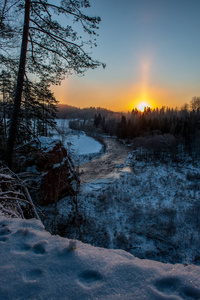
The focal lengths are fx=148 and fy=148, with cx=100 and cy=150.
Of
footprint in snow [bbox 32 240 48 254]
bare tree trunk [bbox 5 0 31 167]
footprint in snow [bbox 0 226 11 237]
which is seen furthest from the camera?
bare tree trunk [bbox 5 0 31 167]

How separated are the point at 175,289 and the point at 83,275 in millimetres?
751

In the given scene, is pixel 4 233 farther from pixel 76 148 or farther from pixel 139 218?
pixel 76 148

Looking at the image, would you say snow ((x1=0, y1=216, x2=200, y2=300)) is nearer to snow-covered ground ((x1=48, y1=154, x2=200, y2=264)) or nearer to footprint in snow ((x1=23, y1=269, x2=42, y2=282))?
footprint in snow ((x1=23, y1=269, x2=42, y2=282))

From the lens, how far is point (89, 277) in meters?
1.29

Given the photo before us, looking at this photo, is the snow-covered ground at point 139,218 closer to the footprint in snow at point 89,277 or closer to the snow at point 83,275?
the snow at point 83,275

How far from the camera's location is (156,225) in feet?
26.9

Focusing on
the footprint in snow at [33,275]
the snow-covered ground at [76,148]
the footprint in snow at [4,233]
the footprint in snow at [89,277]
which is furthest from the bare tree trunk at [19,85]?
the snow-covered ground at [76,148]

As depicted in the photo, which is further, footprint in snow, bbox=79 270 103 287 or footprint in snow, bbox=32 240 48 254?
footprint in snow, bbox=32 240 48 254

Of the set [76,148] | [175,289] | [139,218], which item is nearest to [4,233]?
[175,289]

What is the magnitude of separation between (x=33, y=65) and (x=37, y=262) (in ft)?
18.6

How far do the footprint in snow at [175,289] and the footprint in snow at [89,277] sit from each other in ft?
1.57

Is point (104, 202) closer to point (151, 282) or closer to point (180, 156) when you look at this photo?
point (151, 282)

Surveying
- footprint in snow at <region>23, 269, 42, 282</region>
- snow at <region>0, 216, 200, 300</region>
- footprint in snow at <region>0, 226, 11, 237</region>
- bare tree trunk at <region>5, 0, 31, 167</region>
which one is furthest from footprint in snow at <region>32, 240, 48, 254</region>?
bare tree trunk at <region>5, 0, 31, 167</region>

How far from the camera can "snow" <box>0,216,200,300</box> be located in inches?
43.7
